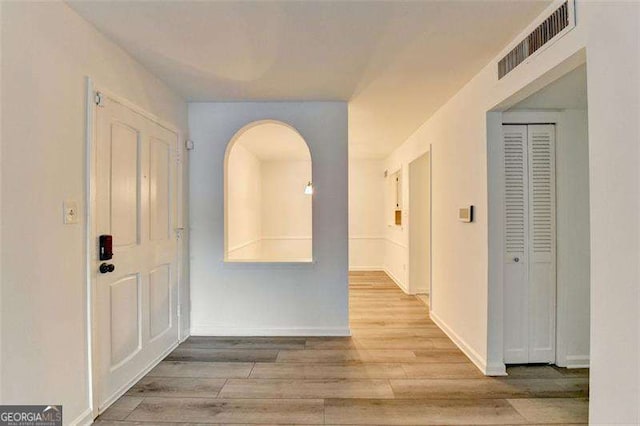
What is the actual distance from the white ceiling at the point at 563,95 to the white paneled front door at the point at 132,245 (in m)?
3.06

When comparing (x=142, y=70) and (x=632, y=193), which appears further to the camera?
(x=142, y=70)

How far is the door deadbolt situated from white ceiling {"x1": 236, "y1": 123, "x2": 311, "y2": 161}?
2.40m

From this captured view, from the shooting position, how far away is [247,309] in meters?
3.59

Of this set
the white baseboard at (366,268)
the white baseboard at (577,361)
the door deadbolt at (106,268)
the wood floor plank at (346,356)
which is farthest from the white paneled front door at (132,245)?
the white baseboard at (366,268)

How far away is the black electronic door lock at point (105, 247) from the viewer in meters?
2.19

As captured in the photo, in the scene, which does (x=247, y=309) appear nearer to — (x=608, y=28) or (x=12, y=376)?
(x=12, y=376)

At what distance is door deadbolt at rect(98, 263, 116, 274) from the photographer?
86.1 inches

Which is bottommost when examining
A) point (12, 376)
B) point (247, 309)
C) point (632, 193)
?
point (247, 309)

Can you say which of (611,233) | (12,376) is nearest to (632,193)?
(611,233)

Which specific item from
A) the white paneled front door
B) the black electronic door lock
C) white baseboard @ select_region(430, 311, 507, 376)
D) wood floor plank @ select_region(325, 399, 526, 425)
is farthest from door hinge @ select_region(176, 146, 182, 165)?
white baseboard @ select_region(430, 311, 507, 376)

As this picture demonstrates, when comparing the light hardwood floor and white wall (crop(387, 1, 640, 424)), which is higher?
→ white wall (crop(387, 1, 640, 424))

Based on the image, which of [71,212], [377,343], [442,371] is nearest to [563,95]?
[442,371]

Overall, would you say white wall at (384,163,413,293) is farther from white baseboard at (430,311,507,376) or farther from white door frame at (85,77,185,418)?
white door frame at (85,77,185,418)

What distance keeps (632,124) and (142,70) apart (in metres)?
3.14
